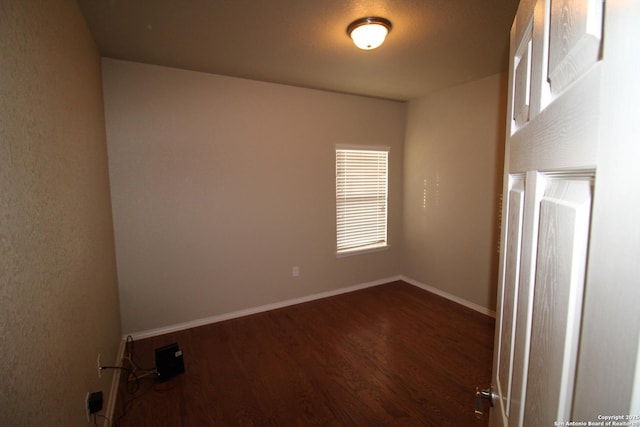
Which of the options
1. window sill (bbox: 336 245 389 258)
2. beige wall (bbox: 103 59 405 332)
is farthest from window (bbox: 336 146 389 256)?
beige wall (bbox: 103 59 405 332)

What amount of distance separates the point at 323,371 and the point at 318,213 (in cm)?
182

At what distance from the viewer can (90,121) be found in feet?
6.34

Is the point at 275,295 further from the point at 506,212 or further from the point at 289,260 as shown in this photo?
the point at 506,212

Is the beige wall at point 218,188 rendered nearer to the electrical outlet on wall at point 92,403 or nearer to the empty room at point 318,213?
the empty room at point 318,213

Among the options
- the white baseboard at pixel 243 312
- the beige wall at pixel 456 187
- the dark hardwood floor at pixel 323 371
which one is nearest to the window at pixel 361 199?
the beige wall at pixel 456 187

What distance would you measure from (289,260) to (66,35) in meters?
2.65

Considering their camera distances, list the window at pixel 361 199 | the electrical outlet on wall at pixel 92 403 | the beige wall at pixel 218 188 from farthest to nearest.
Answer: the window at pixel 361 199, the beige wall at pixel 218 188, the electrical outlet on wall at pixel 92 403

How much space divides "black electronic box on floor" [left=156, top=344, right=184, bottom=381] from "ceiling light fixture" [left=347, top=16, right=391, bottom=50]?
272 cm

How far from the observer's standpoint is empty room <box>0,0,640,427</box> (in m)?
0.40

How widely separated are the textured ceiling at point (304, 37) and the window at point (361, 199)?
1.03 metres

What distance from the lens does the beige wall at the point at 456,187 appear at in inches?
122

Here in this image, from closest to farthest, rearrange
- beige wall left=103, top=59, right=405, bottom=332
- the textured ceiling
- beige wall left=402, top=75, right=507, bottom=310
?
the textured ceiling → beige wall left=103, top=59, right=405, bottom=332 → beige wall left=402, top=75, right=507, bottom=310

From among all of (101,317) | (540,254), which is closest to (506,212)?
(540,254)

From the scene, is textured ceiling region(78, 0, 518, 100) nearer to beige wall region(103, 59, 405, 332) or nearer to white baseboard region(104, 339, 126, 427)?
beige wall region(103, 59, 405, 332)
